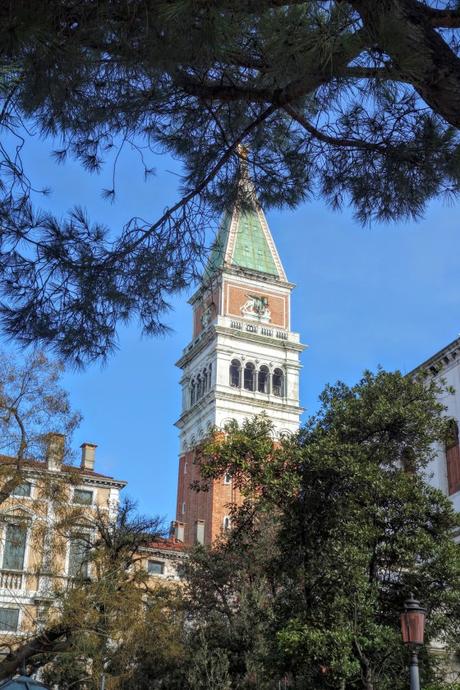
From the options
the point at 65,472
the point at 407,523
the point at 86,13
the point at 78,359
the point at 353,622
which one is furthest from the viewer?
the point at 65,472

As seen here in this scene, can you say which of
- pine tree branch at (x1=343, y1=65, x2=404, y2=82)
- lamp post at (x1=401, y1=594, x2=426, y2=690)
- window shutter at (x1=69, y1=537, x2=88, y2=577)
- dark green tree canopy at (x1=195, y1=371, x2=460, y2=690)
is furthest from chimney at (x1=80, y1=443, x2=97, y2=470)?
pine tree branch at (x1=343, y1=65, x2=404, y2=82)

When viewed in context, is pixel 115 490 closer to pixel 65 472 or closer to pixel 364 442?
pixel 65 472

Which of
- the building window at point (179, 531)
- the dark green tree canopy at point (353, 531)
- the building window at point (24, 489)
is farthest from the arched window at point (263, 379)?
the dark green tree canopy at point (353, 531)

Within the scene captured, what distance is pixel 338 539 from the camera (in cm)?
1437

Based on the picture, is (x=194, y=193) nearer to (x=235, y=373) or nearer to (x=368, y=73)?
(x=368, y=73)

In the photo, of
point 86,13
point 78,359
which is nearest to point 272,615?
point 78,359

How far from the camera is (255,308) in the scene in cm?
7125

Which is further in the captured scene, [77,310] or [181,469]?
[181,469]

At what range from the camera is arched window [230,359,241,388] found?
68375 millimetres

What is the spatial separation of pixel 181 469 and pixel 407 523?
58.1 metres

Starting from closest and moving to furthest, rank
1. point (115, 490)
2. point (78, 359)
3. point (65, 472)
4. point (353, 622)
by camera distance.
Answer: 1. point (78, 359)
2. point (353, 622)
3. point (65, 472)
4. point (115, 490)

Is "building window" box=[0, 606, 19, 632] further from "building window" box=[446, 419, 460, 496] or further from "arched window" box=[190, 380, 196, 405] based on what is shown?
"arched window" box=[190, 380, 196, 405]

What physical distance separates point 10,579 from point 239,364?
34726 millimetres

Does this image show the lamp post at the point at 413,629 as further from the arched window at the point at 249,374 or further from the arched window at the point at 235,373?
the arched window at the point at 249,374
